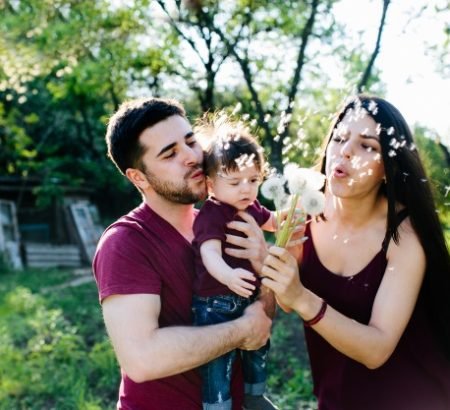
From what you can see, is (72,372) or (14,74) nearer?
(72,372)

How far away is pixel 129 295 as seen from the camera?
2.01 metres

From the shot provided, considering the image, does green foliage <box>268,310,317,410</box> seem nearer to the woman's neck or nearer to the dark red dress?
the dark red dress

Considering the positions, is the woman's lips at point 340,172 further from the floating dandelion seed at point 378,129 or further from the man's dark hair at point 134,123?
the man's dark hair at point 134,123

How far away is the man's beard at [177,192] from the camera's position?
7.49 feet

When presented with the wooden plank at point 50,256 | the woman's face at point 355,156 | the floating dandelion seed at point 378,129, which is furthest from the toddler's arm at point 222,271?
the wooden plank at point 50,256

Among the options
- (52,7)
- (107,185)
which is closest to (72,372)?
(52,7)

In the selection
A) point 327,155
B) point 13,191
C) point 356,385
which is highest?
point 327,155

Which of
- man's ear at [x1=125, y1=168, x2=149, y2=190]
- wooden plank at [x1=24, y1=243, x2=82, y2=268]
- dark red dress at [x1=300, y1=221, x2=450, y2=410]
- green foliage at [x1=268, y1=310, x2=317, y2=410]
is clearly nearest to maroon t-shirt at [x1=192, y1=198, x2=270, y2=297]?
man's ear at [x1=125, y1=168, x2=149, y2=190]

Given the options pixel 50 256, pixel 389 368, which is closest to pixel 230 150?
pixel 389 368

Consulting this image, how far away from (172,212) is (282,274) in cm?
65

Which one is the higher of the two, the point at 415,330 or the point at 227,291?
the point at 227,291

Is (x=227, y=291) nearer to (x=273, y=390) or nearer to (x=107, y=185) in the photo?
(x=273, y=390)

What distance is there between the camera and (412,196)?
2193 millimetres

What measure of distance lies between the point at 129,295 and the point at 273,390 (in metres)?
2.88
